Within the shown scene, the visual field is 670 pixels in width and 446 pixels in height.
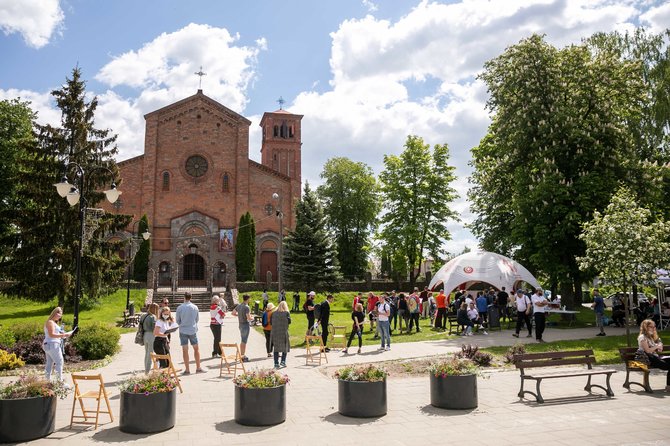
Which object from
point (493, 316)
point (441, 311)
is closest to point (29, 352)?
point (441, 311)

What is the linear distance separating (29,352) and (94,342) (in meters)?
1.67

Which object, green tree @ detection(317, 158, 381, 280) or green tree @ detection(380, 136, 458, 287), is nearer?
green tree @ detection(380, 136, 458, 287)

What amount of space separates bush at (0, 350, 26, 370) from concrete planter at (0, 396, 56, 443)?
22.1 feet

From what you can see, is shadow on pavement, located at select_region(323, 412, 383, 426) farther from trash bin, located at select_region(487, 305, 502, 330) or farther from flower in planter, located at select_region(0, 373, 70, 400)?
trash bin, located at select_region(487, 305, 502, 330)

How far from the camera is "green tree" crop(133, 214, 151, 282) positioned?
38.1 meters

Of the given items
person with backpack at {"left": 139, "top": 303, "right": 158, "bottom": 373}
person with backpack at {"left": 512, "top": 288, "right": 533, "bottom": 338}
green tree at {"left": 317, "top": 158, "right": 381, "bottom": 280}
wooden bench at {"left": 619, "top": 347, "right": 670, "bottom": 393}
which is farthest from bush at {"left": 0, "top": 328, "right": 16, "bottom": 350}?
green tree at {"left": 317, "top": 158, "right": 381, "bottom": 280}

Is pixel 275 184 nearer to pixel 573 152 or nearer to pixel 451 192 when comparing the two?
pixel 451 192

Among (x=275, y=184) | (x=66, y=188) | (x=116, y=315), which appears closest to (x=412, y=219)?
(x=275, y=184)

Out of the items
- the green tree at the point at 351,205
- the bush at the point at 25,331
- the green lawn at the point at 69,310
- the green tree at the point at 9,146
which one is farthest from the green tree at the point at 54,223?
the green tree at the point at 351,205

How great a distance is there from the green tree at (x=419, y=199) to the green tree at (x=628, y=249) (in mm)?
24869

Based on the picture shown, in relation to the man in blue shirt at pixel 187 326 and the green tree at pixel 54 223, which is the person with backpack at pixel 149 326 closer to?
the man in blue shirt at pixel 187 326

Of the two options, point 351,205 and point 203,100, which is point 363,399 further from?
point 351,205

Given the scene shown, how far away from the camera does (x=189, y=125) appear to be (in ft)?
138

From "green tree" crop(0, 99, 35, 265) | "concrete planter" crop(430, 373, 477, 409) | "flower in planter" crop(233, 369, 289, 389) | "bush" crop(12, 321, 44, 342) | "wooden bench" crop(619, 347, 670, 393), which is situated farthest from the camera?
"green tree" crop(0, 99, 35, 265)
